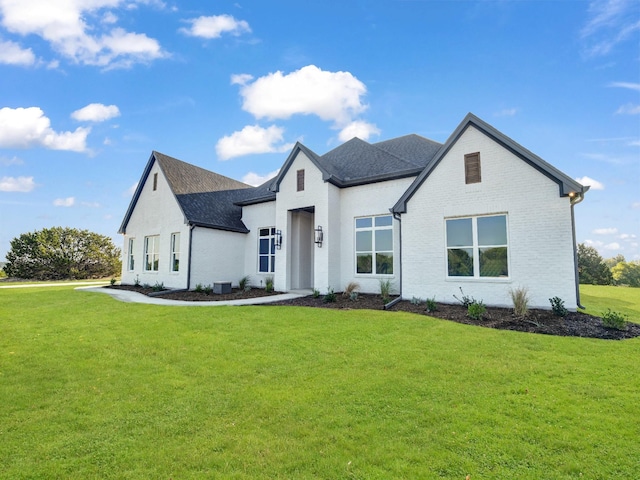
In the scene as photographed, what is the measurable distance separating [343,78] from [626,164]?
12514mm

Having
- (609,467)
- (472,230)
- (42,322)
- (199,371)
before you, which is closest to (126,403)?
(199,371)

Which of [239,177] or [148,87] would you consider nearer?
[148,87]

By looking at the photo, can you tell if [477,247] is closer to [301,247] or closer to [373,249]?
[373,249]

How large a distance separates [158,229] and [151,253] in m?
1.80

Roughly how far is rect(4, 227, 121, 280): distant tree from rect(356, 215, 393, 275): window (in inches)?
1192

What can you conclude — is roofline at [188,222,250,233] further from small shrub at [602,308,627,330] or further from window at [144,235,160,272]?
small shrub at [602,308,627,330]

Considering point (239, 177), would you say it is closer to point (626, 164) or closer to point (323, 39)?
point (323, 39)

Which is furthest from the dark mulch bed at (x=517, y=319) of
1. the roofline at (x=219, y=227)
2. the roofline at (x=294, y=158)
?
the roofline at (x=219, y=227)

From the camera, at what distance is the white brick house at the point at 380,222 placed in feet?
32.6

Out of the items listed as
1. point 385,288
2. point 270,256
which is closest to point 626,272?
point 385,288

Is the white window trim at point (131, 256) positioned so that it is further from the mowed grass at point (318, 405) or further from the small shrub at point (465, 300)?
the small shrub at point (465, 300)

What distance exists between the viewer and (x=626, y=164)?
12.0 m

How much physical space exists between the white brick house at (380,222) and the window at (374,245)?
47 mm

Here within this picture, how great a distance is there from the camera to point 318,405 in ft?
12.7
